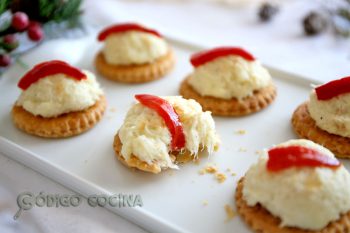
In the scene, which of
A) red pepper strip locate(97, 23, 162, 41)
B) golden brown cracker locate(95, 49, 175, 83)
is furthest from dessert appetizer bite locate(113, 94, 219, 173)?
red pepper strip locate(97, 23, 162, 41)

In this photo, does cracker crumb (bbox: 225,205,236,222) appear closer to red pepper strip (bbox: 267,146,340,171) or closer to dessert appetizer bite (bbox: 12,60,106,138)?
red pepper strip (bbox: 267,146,340,171)

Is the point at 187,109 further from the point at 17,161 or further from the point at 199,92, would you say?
the point at 17,161

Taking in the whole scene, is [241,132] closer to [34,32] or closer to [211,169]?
[211,169]

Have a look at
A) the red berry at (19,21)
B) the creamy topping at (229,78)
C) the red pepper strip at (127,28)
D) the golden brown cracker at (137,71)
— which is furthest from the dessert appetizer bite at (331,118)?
the red berry at (19,21)

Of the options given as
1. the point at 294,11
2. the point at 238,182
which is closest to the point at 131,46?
the point at 238,182

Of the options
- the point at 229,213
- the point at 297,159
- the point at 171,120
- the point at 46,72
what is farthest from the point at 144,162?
the point at 46,72

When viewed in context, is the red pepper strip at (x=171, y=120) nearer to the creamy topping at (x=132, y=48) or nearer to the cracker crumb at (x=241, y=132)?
the cracker crumb at (x=241, y=132)
